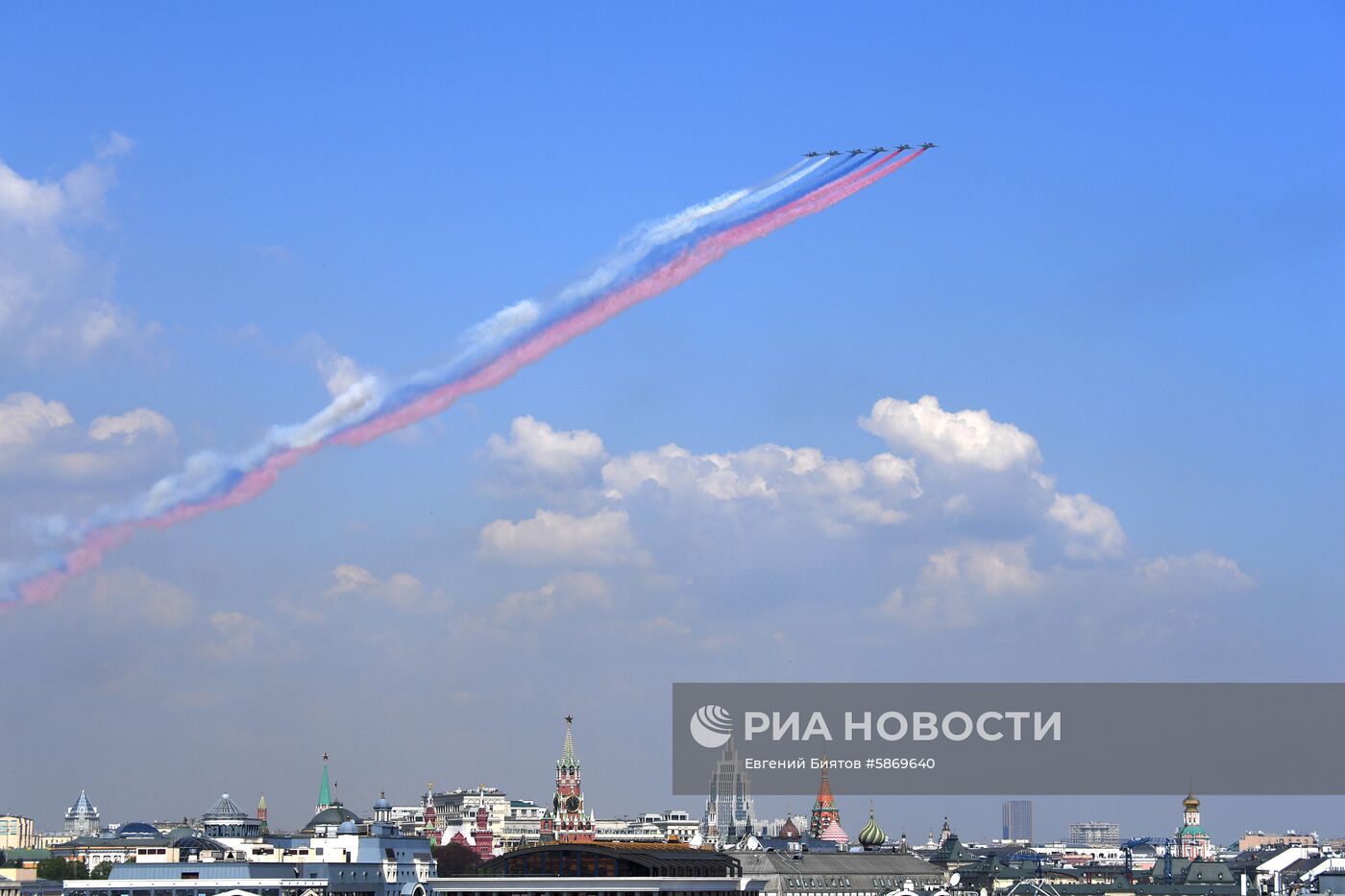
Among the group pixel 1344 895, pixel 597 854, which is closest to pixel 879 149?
pixel 597 854

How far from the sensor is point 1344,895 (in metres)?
198

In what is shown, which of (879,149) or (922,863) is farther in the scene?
(922,863)

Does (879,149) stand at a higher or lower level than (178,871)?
higher

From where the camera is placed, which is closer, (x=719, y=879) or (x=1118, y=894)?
(x=719, y=879)

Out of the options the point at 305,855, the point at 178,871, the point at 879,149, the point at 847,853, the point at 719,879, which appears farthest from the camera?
the point at 847,853

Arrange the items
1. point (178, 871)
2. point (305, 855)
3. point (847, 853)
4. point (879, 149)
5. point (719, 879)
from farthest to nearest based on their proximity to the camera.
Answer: point (847, 853), point (719, 879), point (305, 855), point (178, 871), point (879, 149)

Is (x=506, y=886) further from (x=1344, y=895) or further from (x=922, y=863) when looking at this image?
(x=1344, y=895)

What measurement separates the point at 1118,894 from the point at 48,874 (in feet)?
317

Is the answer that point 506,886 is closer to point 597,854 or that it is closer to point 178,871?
point 597,854

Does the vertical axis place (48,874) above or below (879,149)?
below

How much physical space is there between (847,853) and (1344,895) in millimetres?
45915

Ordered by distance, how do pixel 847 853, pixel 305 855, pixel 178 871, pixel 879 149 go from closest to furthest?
pixel 879 149
pixel 178 871
pixel 305 855
pixel 847 853

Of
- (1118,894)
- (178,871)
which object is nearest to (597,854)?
(178,871)

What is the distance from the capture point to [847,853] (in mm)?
193875
